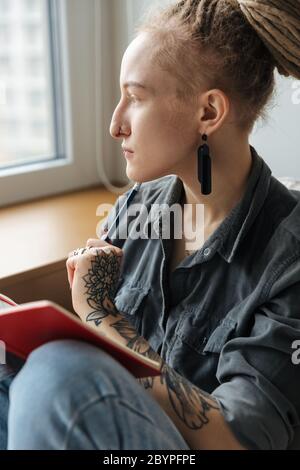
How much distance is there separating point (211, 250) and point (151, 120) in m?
0.24

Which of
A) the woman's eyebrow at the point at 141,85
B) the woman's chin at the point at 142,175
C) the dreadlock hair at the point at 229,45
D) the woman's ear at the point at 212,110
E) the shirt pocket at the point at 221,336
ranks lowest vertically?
the shirt pocket at the point at 221,336

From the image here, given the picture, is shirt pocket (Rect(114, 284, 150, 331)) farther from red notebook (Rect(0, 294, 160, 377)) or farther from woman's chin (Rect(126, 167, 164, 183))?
red notebook (Rect(0, 294, 160, 377))

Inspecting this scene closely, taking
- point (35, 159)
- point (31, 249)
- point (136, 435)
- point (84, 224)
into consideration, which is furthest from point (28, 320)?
point (35, 159)

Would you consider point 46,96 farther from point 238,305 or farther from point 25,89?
point 238,305

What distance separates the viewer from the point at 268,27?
99cm

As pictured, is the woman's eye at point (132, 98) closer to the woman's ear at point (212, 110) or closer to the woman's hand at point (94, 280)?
the woman's ear at point (212, 110)

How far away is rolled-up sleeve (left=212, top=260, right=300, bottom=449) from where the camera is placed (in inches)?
34.0

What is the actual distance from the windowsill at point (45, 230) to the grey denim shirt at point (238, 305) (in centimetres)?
21

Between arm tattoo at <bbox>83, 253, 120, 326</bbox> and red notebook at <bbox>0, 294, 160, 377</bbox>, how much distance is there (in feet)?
0.79

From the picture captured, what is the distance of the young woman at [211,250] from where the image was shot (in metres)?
0.90

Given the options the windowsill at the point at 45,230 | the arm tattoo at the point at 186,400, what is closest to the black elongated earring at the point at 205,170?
the arm tattoo at the point at 186,400

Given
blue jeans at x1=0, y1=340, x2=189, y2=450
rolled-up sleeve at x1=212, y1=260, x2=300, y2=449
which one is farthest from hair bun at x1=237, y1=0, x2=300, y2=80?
blue jeans at x1=0, y1=340, x2=189, y2=450

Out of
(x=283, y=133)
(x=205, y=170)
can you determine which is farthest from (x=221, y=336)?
(x=283, y=133)

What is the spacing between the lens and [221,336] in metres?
1.01
